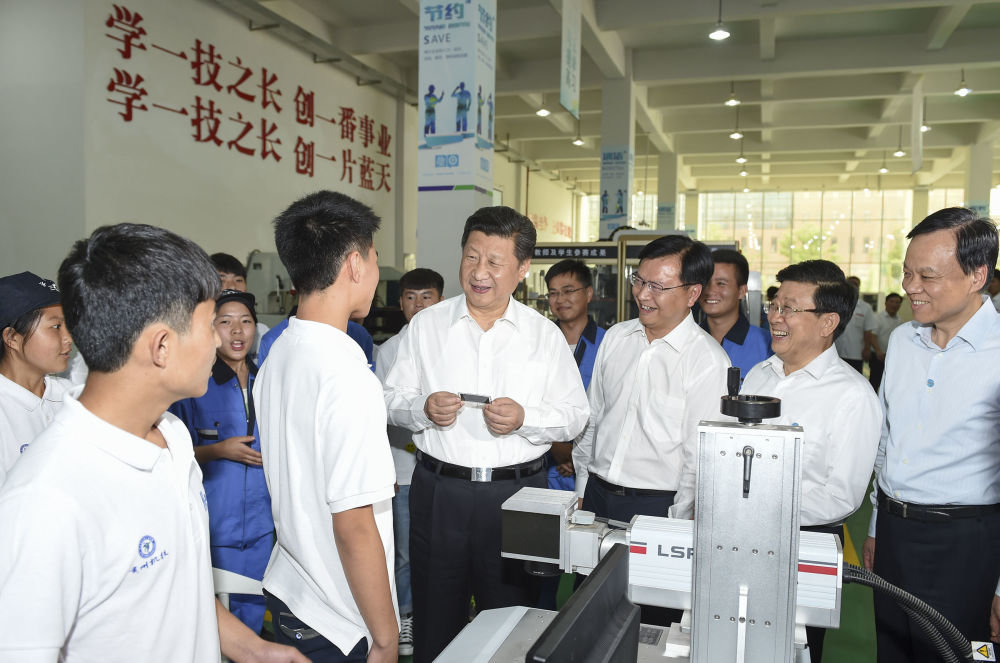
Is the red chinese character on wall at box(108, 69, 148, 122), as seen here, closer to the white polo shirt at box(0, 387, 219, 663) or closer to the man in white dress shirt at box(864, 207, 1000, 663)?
the white polo shirt at box(0, 387, 219, 663)

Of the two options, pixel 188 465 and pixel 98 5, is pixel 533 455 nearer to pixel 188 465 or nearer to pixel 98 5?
pixel 188 465

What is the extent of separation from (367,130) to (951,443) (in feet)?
29.4

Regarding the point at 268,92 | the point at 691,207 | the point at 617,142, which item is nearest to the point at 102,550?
the point at 268,92

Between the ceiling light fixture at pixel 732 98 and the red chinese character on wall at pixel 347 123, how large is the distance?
5636 mm

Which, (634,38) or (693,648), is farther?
(634,38)

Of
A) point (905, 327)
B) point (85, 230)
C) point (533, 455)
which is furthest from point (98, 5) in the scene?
point (905, 327)

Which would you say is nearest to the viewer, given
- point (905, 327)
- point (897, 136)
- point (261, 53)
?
point (905, 327)

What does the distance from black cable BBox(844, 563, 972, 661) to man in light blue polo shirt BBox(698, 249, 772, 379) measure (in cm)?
223

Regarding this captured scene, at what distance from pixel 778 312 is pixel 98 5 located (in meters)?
5.97

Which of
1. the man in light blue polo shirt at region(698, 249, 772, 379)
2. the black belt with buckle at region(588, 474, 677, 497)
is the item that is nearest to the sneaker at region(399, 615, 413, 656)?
the black belt with buckle at region(588, 474, 677, 497)

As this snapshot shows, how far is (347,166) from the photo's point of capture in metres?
9.10

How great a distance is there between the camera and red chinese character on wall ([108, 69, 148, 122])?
5.78 meters

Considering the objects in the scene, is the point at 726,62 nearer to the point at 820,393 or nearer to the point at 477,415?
the point at 820,393

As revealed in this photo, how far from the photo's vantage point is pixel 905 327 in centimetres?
206
